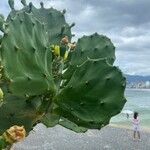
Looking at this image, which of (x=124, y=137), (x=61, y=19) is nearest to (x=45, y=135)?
(x=124, y=137)

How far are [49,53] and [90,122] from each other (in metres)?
0.45

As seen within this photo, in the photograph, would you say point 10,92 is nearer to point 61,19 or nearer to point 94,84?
point 94,84

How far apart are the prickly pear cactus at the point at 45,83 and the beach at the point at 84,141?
2010 cm

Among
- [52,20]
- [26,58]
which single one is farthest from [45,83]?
[52,20]

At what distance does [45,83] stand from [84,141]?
87.9 ft

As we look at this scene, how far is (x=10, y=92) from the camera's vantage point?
2990mm

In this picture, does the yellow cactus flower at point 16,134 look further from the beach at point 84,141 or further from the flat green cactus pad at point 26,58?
the beach at point 84,141

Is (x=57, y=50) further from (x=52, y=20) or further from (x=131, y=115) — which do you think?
(x=131, y=115)

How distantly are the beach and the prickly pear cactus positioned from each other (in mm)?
20103

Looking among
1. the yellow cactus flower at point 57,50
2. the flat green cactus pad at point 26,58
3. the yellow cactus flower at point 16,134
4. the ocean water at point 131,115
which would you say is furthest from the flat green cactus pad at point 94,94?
the ocean water at point 131,115

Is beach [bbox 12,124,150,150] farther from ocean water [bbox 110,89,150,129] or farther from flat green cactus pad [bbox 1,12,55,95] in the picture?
flat green cactus pad [bbox 1,12,55,95]

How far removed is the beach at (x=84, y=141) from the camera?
2634cm

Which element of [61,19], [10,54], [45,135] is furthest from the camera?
[45,135]

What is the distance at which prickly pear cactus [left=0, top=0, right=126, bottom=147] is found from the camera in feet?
9.45
